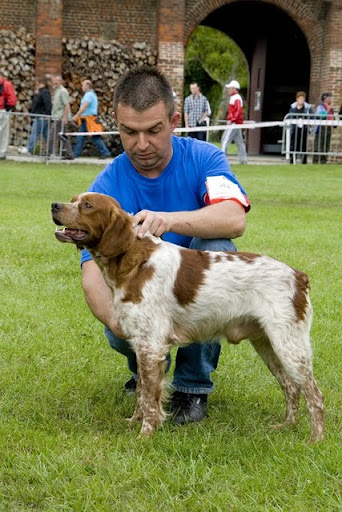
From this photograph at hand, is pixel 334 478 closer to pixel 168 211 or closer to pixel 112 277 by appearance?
pixel 112 277

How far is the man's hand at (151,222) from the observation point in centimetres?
391

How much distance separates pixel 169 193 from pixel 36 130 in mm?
18965

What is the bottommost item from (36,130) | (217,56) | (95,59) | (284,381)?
(284,381)

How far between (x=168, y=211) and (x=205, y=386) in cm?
97

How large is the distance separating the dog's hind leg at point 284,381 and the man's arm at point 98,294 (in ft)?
2.53

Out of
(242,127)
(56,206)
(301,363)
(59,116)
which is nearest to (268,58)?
(242,127)

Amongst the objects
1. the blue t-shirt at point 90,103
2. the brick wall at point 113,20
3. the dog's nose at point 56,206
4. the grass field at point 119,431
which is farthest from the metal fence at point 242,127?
the dog's nose at point 56,206

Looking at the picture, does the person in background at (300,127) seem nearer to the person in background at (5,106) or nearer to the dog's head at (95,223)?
the person in background at (5,106)

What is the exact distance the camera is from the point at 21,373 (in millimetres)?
4984

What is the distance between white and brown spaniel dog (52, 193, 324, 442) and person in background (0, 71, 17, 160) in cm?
1890

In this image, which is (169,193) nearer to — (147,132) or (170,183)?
(170,183)

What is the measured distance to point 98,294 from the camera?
4305mm

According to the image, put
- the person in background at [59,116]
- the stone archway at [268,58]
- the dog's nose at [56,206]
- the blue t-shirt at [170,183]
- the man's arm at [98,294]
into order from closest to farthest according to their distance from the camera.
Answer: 1. the dog's nose at [56,206]
2. the man's arm at [98,294]
3. the blue t-shirt at [170,183]
4. the person in background at [59,116]
5. the stone archway at [268,58]

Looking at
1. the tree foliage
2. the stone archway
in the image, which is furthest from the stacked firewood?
the tree foliage
